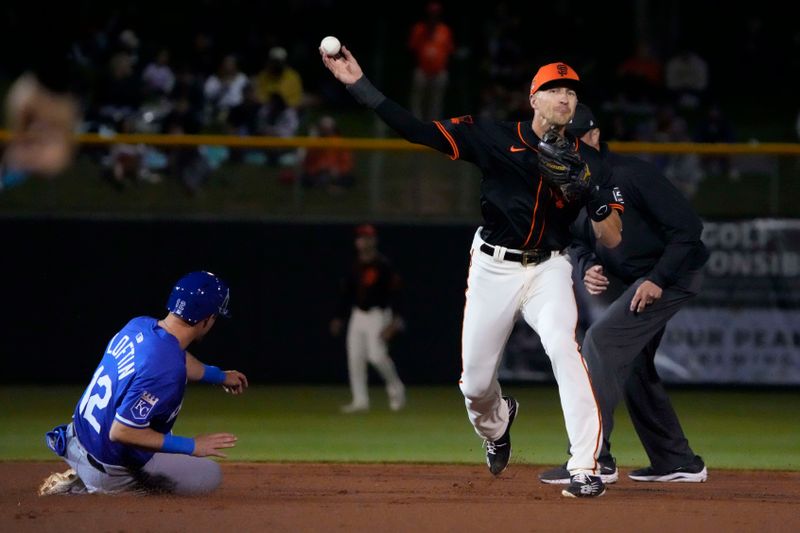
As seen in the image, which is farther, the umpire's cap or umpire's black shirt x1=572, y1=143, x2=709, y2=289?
umpire's black shirt x1=572, y1=143, x2=709, y2=289

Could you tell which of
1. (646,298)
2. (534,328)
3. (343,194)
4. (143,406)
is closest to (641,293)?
(646,298)

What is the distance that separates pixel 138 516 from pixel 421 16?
1921cm

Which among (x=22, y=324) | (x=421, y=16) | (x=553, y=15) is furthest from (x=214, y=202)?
(x=421, y=16)

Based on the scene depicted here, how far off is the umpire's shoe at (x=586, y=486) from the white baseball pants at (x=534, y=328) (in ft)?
0.14

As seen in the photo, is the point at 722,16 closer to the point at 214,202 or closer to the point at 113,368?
the point at 214,202

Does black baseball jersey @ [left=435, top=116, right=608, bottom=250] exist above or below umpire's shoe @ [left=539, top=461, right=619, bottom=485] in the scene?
above

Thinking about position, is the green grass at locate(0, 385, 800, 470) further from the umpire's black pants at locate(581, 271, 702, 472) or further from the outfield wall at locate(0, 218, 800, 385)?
the umpire's black pants at locate(581, 271, 702, 472)

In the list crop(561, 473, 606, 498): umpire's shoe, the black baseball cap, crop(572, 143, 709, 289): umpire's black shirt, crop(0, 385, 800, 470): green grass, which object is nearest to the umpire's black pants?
crop(572, 143, 709, 289): umpire's black shirt

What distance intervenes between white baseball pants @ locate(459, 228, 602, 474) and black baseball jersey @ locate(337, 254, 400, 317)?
4.78 metres

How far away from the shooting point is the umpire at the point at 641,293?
713 cm

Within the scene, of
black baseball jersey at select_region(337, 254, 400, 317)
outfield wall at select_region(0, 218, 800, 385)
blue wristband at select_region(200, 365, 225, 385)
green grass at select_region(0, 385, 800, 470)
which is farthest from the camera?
outfield wall at select_region(0, 218, 800, 385)

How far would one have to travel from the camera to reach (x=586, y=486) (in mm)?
6488

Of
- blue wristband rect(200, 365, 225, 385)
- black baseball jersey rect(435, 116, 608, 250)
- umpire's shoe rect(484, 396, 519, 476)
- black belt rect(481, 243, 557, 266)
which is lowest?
umpire's shoe rect(484, 396, 519, 476)

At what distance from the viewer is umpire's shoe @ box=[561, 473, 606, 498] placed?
6.48m
